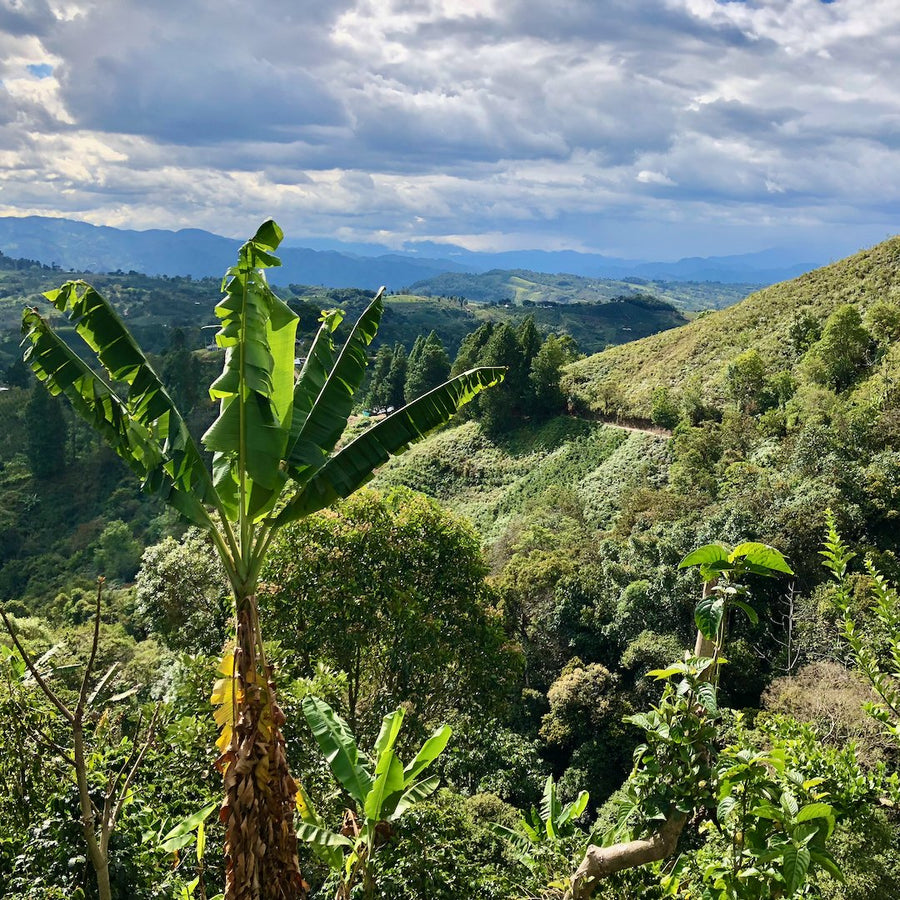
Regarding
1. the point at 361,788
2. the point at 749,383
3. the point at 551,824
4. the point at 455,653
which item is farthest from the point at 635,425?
the point at 551,824

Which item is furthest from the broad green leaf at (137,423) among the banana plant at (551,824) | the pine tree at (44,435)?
the pine tree at (44,435)

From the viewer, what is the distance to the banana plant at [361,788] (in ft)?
15.3

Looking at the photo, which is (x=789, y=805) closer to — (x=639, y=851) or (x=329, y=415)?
(x=639, y=851)

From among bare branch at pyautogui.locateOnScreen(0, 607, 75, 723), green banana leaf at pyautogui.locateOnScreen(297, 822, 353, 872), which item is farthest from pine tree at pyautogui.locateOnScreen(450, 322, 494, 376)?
bare branch at pyautogui.locateOnScreen(0, 607, 75, 723)

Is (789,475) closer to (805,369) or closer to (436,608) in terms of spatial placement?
(805,369)

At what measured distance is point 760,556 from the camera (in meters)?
2.98

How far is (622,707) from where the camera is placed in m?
17.9

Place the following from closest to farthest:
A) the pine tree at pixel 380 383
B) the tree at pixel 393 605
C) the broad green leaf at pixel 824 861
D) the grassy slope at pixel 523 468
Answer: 1. the broad green leaf at pixel 824 861
2. the tree at pixel 393 605
3. the grassy slope at pixel 523 468
4. the pine tree at pixel 380 383

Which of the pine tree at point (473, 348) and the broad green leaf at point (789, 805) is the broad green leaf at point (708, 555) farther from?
the pine tree at point (473, 348)

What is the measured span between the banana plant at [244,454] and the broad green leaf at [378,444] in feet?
0.04

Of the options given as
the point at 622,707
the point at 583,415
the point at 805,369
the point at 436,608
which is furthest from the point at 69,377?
the point at 583,415

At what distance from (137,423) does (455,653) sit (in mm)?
8354

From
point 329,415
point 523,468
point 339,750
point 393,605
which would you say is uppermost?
point 329,415

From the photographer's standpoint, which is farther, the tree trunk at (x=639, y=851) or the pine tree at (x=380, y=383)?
the pine tree at (x=380, y=383)
